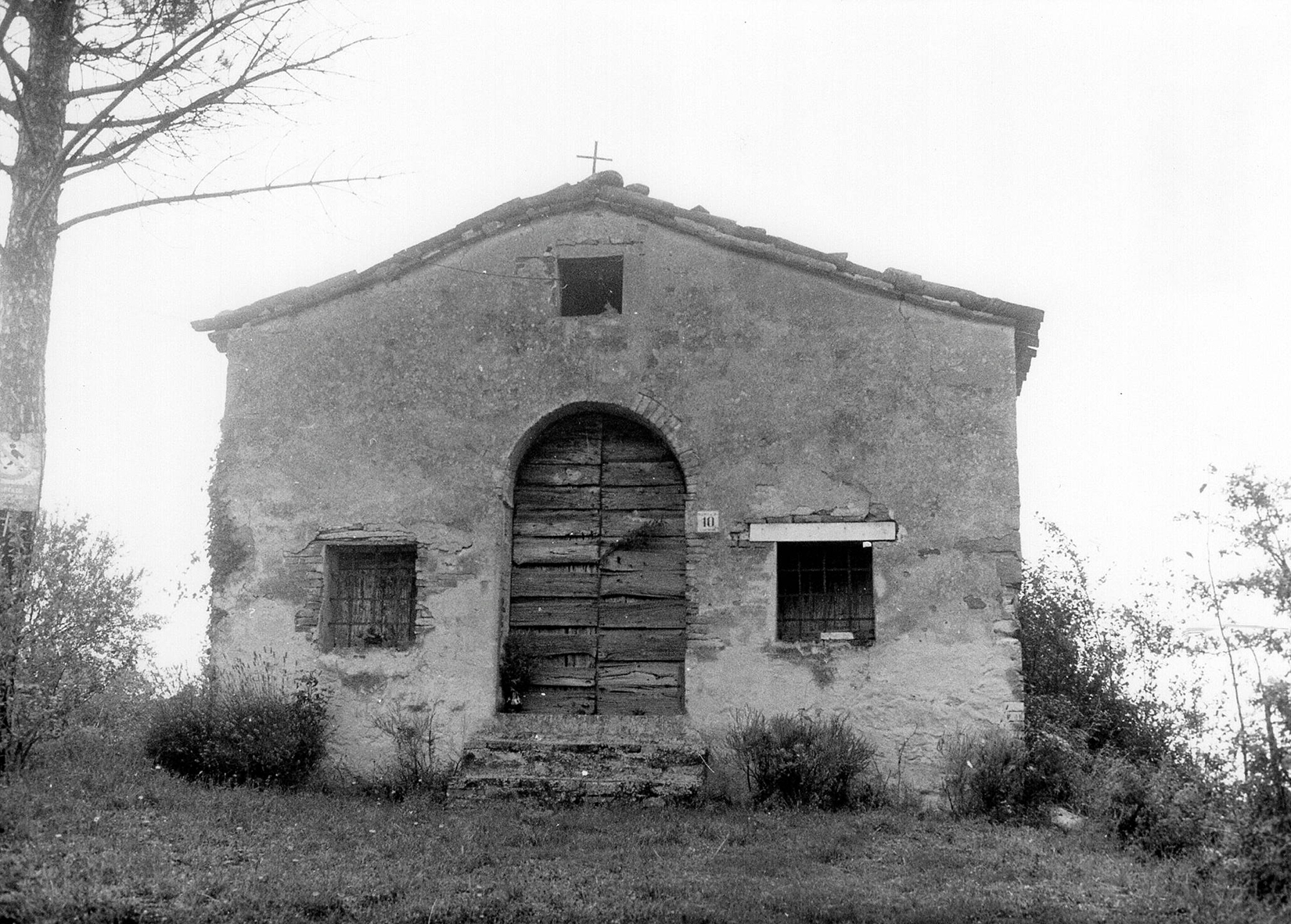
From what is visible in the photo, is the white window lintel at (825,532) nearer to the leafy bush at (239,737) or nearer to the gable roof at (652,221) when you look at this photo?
the gable roof at (652,221)

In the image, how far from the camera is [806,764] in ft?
31.0

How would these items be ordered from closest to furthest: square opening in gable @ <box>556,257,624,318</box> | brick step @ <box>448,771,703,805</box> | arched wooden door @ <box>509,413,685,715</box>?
brick step @ <box>448,771,703,805</box> → arched wooden door @ <box>509,413,685,715</box> → square opening in gable @ <box>556,257,624,318</box>

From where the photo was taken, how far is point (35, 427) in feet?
31.3

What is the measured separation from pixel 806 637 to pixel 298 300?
6.16m

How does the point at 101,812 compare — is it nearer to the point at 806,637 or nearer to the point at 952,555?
the point at 806,637

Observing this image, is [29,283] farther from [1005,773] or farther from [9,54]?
[1005,773]

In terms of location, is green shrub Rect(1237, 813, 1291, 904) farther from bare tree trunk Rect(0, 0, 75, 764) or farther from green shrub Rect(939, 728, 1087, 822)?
bare tree trunk Rect(0, 0, 75, 764)

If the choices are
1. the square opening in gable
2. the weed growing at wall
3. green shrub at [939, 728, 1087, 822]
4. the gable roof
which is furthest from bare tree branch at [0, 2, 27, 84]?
green shrub at [939, 728, 1087, 822]

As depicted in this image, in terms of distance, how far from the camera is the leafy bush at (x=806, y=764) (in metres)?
9.51

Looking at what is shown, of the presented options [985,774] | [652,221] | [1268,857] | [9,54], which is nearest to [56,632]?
[9,54]

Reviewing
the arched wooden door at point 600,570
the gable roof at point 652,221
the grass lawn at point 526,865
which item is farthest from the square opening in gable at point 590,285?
the grass lawn at point 526,865

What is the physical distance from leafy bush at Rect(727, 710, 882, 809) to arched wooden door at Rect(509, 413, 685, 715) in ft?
4.17

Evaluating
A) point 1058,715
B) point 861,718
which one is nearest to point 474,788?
point 861,718

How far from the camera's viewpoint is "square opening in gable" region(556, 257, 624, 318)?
11.6m
